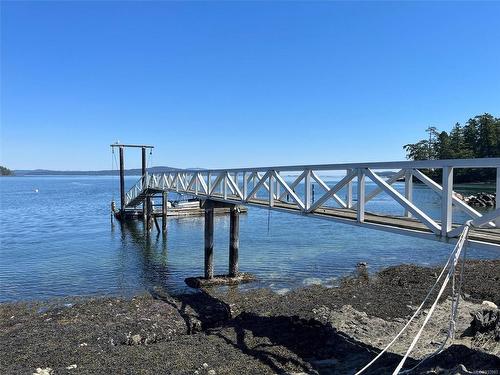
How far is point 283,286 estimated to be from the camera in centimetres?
1542

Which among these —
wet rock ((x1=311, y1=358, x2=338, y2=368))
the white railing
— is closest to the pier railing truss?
the white railing

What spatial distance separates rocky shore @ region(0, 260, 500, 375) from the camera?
7652 millimetres

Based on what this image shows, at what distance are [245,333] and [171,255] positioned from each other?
1355 centimetres

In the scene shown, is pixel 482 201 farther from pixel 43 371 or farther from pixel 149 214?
pixel 43 371

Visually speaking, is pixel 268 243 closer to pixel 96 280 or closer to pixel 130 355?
pixel 96 280

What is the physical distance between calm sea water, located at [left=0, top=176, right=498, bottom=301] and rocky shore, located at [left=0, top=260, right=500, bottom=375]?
8.12 feet

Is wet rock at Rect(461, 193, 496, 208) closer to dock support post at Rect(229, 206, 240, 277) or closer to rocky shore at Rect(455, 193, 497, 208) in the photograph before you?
rocky shore at Rect(455, 193, 497, 208)

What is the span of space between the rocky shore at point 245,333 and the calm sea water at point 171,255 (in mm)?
2475

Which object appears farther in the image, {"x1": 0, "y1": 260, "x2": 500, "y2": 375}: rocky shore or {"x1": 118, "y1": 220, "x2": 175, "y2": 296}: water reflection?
{"x1": 118, "y1": 220, "x2": 175, "y2": 296}: water reflection

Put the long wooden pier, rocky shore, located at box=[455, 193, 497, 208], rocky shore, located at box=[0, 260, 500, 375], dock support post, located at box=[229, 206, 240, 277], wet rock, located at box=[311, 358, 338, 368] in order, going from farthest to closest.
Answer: rocky shore, located at box=[455, 193, 497, 208]
dock support post, located at box=[229, 206, 240, 277]
wet rock, located at box=[311, 358, 338, 368]
rocky shore, located at box=[0, 260, 500, 375]
the long wooden pier

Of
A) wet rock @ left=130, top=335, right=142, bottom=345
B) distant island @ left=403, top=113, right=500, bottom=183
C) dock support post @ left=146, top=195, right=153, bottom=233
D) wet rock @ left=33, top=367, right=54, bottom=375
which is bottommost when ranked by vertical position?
wet rock @ left=130, top=335, right=142, bottom=345

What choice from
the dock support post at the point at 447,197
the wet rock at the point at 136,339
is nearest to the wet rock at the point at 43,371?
the wet rock at the point at 136,339

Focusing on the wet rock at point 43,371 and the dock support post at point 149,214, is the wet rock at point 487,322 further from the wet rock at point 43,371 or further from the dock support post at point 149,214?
the dock support post at point 149,214

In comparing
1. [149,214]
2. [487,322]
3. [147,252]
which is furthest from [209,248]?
[149,214]
